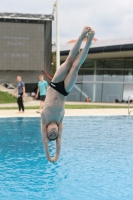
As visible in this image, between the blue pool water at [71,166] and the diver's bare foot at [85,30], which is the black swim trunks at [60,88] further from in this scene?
the blue pool water at [71,166]

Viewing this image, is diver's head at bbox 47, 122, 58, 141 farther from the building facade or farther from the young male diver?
the building facade

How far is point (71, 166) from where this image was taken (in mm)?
7391

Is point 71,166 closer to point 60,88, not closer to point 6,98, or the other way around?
point 60,88

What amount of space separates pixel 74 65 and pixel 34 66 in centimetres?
2239

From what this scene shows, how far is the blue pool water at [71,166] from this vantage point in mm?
5762

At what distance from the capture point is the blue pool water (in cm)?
576

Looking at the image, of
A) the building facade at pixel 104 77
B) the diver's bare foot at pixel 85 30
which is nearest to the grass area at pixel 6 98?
the building facade at pixel 104 77

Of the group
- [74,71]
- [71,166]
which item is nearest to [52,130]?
[74,71]

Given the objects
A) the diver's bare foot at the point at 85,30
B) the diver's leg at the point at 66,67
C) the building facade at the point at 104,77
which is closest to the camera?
the diver's bare foot at the point at 85,30

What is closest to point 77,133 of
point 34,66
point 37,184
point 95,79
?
point 37,184

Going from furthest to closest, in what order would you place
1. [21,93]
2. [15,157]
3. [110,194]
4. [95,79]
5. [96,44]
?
[95,79] → [96,44] → [21,93] → [15,157] → [110,194]

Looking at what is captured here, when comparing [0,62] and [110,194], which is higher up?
[0,62]

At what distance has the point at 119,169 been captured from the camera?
23.5 ft

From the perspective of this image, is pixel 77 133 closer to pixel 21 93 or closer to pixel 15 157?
pixel 15 157
